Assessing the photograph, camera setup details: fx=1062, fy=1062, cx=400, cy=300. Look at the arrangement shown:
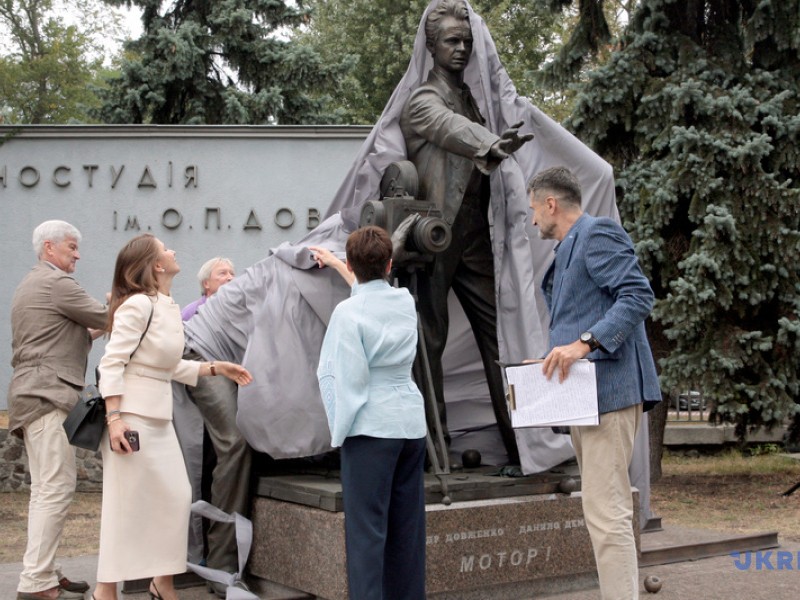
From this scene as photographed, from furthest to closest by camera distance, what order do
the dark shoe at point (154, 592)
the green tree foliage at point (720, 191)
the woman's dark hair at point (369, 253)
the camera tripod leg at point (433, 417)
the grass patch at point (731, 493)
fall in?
the green tree foliage at point (720, 191)
the grass patch at point (731, 493)
the camera tripod leg at point (433, 417)
the dark shoe at point (154, 592)
the woman's dark hair at point (369, 253)

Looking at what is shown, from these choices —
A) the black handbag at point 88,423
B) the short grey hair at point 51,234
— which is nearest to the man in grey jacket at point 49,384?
the short grey hair at point 51,234

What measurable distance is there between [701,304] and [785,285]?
84 cm

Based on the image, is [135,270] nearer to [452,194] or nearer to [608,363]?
[452,194]

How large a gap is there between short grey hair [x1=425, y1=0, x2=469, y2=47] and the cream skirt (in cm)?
253

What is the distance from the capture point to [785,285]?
984cm

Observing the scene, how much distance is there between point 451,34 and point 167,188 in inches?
276

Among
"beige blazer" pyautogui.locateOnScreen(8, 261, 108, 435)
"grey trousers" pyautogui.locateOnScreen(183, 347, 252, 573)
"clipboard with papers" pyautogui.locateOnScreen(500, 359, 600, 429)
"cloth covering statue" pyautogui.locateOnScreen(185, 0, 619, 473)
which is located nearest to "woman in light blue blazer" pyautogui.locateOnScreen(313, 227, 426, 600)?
"clipboard with papers" pyautogui.locateOnScreen(500, 359, 600, 429)

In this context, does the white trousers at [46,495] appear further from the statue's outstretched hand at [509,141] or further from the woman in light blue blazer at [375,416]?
the statue's outstretched hand at [509,141]

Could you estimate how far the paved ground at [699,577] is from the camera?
5043 millimetres

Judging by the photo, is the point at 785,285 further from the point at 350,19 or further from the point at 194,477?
the point at 350,19

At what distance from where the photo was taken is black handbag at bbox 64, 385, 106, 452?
4293mm

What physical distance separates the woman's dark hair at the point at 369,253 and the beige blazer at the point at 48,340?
1.63m

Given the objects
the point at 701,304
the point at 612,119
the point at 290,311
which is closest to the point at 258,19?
the point at 612,119

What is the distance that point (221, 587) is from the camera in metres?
4.88
